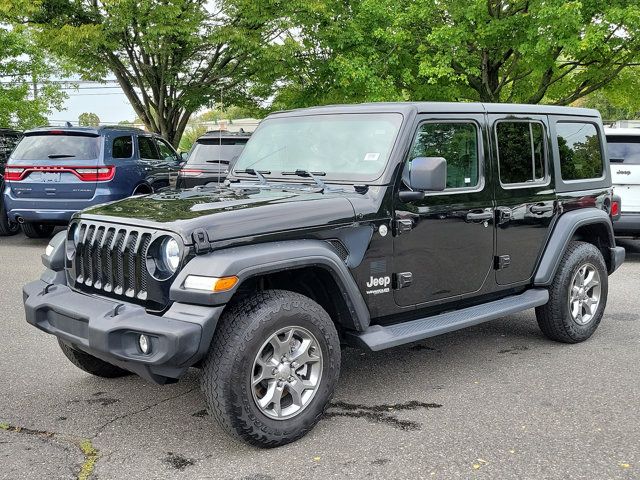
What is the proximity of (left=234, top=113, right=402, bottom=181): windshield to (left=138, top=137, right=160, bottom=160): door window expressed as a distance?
6.83 m

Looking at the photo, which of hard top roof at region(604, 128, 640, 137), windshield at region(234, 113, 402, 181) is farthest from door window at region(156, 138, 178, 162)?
windshield at region(234, 113, 402, 181)

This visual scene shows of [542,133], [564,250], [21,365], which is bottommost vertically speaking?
[21,365]

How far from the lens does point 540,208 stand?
5301 mm

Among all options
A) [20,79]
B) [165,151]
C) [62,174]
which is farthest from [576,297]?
[20,79]

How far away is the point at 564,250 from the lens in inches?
213

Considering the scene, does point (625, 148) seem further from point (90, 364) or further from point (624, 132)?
point (90, 364)

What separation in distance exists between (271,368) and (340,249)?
0.81m

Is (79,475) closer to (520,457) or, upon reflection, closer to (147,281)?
(147,281)

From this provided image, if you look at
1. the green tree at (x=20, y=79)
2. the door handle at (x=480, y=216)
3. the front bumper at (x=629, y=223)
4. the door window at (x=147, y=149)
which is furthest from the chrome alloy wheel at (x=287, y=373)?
the green tree at (x=20, y=79)

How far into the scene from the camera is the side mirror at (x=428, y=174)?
4.17 m

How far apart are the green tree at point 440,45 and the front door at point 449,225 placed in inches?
449

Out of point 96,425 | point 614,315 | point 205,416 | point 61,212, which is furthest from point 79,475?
point 61,212

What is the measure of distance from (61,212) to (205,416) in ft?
23.3

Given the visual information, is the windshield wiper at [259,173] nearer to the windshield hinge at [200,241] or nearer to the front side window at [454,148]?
the front side window at [454,148]
